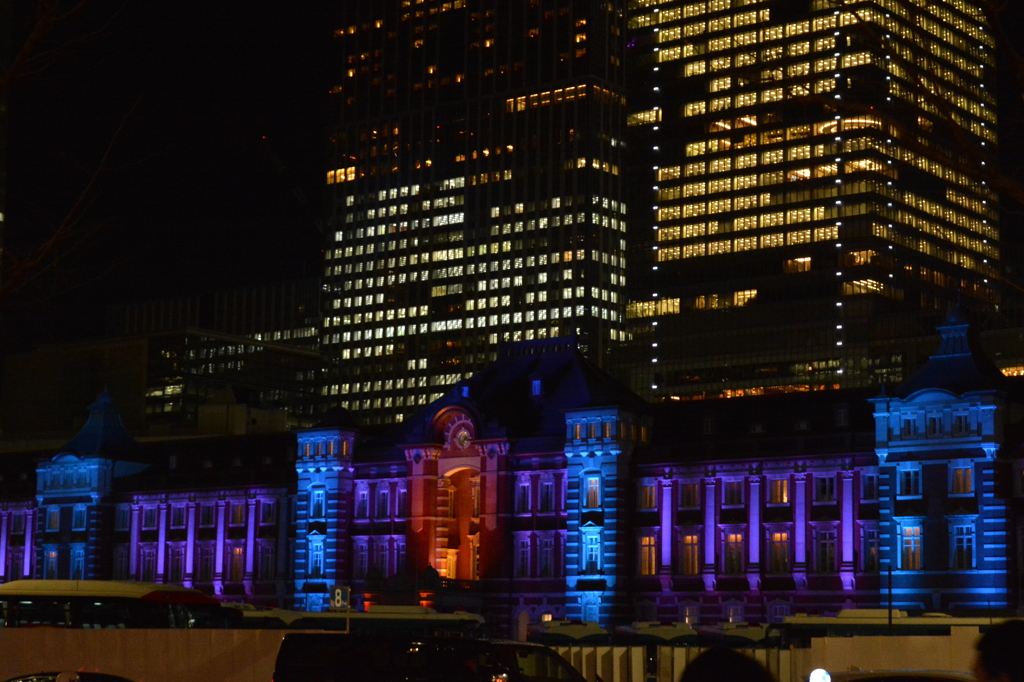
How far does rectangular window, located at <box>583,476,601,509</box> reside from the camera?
94.7 m

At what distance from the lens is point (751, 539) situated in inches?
3600

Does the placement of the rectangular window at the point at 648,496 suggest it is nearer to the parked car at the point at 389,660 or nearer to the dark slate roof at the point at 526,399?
the dark slate roof at the point at 526,399

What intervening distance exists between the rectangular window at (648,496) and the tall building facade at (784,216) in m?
81.9

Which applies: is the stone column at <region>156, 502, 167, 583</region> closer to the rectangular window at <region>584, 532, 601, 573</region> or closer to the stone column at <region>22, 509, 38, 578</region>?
the stone column at <region>22, 509, 38, 578</region>

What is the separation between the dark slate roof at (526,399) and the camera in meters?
97.9

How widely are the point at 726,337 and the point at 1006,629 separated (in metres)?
173

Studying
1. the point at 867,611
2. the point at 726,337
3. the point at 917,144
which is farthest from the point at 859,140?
the point at 917,144

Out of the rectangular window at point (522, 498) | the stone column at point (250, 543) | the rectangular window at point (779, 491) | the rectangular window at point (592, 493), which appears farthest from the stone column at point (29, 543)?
the rectangular window at point (779, 491)

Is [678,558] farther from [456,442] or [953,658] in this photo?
[953,658]

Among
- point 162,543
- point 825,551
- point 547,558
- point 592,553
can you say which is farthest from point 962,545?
point 162,543

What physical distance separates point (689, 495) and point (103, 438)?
149ft

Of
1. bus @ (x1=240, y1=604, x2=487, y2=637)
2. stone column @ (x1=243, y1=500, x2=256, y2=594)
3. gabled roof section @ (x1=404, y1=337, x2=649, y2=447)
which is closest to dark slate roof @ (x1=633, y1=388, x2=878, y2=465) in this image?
gabled roof section @ (x1=404, y1=337, x2=649, y2=447)

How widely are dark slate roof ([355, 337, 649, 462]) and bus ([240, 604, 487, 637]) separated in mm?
20183

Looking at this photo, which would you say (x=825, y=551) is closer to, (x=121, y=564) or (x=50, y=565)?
(x=121, y=564)
